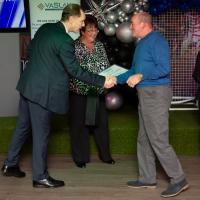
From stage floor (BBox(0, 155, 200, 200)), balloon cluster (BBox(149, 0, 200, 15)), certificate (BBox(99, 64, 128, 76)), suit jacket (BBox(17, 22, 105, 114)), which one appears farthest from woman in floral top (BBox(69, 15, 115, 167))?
balloon cluster (BBox(149, 0, 200, 15))

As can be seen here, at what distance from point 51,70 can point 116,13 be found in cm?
175

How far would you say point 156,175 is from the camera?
563 centimetres

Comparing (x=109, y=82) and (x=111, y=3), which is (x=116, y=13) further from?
(x=109, y=82)

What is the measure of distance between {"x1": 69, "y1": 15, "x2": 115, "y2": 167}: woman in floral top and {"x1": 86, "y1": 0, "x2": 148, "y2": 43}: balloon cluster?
60 cm

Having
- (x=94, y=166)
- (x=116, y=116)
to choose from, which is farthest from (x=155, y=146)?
(x=116, y=116)

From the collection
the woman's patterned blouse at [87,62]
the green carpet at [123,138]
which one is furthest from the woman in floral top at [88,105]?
the green carpet at [123,138]

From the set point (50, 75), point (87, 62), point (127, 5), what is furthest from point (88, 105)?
point (127, 5)

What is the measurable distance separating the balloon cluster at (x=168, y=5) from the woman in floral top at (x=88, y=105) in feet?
3.87

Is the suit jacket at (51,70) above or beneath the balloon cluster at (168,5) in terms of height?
beneath

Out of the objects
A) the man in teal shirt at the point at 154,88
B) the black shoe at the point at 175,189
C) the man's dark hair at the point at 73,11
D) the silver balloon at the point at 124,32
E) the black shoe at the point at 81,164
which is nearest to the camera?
the man in teal shirt at the point at 154,88

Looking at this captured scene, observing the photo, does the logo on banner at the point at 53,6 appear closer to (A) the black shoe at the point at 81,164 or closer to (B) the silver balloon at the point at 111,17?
(B) the silver balloon at the point at 111,17

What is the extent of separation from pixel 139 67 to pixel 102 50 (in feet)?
3.45

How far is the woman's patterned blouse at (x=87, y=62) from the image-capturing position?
226 inches

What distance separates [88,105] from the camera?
5.89m
